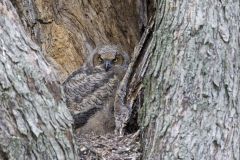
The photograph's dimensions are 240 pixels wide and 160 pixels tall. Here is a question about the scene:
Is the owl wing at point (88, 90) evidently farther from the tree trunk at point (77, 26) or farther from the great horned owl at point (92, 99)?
the tree trunk at point (77, 26)

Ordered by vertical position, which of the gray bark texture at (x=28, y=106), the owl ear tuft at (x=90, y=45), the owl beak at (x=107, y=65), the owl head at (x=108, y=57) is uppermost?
the owl ear tuft at (x=90, y=45)

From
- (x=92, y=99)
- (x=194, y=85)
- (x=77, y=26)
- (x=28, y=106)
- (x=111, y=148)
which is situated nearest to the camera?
(x=28, y=106)

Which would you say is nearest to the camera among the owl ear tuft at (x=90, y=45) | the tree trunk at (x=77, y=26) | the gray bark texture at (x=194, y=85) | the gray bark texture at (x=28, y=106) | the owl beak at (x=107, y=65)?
the gray bark texture at (x=28, y=106)

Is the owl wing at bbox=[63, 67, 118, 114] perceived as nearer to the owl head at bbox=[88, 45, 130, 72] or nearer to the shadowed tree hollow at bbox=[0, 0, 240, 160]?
the owl head at bbox=[88, 45, 130, 72]

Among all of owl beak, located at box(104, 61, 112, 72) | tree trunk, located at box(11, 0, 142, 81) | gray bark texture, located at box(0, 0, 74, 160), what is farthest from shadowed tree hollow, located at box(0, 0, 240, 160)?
tree trunk, located at box(11, 0, 142, 81)

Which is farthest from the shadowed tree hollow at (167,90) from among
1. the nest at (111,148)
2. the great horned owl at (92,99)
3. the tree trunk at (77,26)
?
the tree trunk at (77,26)

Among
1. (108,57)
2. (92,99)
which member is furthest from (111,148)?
(108,57)

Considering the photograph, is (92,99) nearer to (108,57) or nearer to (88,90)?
(88,90)

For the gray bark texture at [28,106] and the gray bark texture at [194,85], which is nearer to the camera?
the gray bark texture at [28,106]

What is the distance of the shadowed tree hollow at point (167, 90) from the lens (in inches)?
109

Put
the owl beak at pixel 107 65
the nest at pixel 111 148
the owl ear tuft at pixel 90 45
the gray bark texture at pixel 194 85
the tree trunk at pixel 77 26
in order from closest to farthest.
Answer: the gray bark texture at pixel 194 85 → the nest at pixel 111 148 → the owl beak at pixel 107 65 → the tree trunk at pixel 77 26 → the owl ear tuft at pixel 90 45

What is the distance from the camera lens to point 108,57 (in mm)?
4715

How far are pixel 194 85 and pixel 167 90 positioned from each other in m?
0.15

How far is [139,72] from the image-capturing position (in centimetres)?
365
